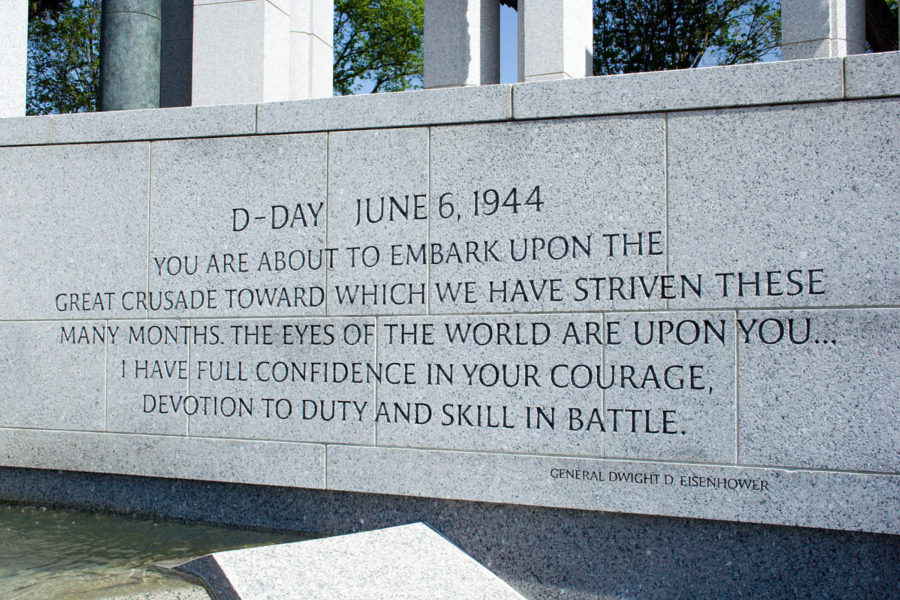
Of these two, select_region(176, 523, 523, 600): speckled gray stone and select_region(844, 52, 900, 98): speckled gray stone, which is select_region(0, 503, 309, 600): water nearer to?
select_region(176, 523, 523, 600): speckled gray stone

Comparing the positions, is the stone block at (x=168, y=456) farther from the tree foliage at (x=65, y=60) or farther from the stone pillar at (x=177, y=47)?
the tree foliage at (x=65, y=60)

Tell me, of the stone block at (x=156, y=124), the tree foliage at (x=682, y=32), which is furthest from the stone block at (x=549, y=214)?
the tree foliage at (x=682, y=32)

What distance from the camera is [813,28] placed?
15.8 meters

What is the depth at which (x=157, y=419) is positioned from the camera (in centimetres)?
705

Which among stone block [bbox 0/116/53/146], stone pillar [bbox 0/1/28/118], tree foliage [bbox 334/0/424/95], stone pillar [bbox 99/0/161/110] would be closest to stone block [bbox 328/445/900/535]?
stone block [bbox 0/116/53/146]

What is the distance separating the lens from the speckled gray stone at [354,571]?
4391 mm

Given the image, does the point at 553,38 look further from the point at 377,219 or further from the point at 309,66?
the point at 377,219

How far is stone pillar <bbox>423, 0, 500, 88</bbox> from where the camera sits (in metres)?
17.7

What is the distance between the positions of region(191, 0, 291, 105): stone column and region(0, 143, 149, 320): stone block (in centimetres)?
344

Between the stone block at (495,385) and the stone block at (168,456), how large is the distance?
2.63 ft

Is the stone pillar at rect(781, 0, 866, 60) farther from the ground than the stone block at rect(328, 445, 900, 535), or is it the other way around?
the stone pillar at rect(781, 0, 866, 60)

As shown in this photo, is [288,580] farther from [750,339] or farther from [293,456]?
[750,339]

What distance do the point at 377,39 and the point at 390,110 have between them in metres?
31.8

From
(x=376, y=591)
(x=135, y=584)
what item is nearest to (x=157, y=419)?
(x=135, y=584)
